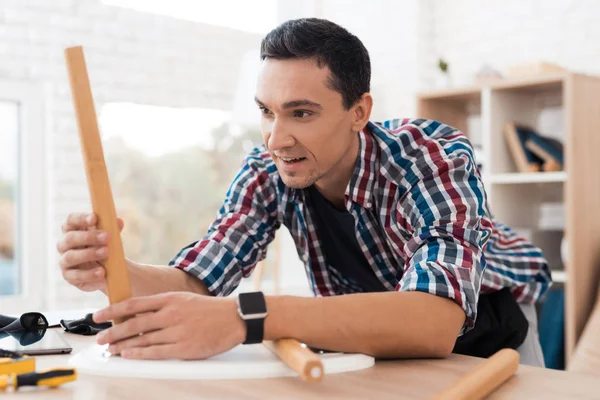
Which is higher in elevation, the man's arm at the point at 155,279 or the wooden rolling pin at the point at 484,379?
the man's arm at the point at 155,279

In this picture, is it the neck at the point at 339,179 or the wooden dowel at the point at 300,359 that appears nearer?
the wooden dowel at the point at 300,359

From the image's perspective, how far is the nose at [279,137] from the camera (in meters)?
1.49

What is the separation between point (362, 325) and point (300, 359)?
0.20m

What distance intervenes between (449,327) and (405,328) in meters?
0.10

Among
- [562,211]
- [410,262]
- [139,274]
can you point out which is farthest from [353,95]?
[562,211]

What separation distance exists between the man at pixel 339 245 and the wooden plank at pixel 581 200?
118 cm

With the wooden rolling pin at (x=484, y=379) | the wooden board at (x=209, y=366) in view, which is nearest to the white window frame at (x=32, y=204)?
the wooden board at (x=209, y=366)

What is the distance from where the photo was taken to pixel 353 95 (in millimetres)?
1619

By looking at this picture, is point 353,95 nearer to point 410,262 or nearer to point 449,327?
point 410,262

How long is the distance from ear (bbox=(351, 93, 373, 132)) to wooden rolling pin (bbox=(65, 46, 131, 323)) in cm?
74

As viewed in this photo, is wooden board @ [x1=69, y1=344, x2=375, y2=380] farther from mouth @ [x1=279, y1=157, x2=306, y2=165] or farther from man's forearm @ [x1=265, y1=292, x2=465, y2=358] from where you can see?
mouth @ [x1=279, y1=157, x2=306, y2=165]

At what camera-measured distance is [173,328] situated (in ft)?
3.34

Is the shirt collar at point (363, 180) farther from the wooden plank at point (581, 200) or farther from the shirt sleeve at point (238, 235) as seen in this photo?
the wooden plank at point (581, 200)

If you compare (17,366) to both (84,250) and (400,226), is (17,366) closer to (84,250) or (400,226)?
(84,250)
